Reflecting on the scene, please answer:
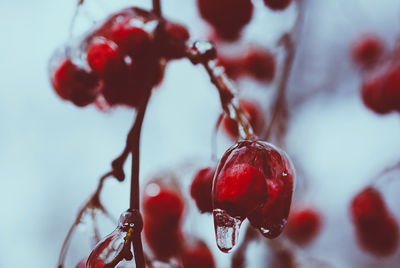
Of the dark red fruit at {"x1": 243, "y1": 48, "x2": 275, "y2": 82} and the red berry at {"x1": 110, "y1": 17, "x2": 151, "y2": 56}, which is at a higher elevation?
the red berry at {"x1": 110, "y1": 17, "x2": 151, "y2": 56}

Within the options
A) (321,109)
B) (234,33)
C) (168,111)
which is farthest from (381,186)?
(168,111)

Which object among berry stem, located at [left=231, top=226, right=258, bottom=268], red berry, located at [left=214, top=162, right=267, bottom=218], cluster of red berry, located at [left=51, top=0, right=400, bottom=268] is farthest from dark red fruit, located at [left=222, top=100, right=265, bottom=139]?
red berry, located at [left=214, top=162, right=267, bottom=218]

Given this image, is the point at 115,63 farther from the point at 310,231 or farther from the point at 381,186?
the point at 310,231

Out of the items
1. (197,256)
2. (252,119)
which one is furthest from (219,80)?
(252,119)

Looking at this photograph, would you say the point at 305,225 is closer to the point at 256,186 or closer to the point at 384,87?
the point at 384,87

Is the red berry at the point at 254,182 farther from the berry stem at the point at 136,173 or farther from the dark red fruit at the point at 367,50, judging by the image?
the dark red fruit at the point at 367,50

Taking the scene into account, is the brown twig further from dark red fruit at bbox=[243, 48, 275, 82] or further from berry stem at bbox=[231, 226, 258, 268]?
dark red fruit at bbox=[243, 48, 275, 82]

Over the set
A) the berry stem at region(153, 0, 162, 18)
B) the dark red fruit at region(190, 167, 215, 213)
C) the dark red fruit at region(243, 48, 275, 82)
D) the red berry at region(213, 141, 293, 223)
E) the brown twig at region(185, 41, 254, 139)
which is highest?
the berry stem at region(153, 0, 162, 18)
